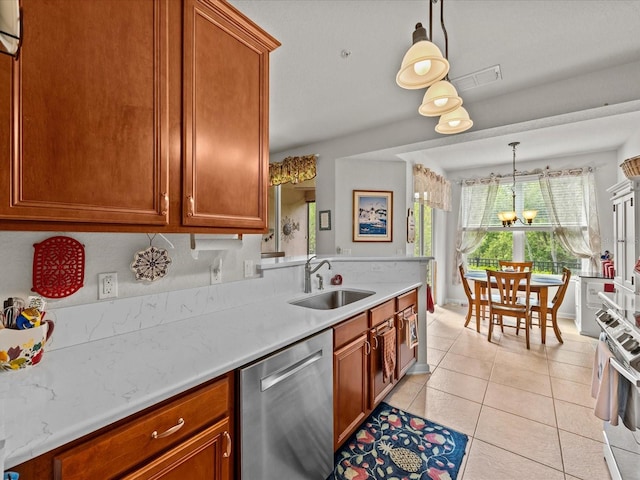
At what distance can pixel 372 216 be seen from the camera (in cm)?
395

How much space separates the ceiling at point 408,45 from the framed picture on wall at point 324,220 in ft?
4.12

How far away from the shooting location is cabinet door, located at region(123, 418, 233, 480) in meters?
0.88

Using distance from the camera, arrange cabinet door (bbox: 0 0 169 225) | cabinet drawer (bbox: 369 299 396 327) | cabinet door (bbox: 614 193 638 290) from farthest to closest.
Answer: cabinet door (bbox: 614 193 638 290) < cabinet drawer (bbox: 369 299 396 327) < cabinet door (bbox: 0 0 169 225)

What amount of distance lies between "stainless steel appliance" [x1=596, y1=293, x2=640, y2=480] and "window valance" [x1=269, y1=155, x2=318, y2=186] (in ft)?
10.6

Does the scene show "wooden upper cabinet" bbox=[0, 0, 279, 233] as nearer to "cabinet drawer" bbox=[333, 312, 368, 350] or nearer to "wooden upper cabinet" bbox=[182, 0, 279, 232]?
"wooden upper cabinet" bbox=[182, 0, 279, 232]

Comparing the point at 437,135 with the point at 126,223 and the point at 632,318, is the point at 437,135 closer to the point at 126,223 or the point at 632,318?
the point at 632,318

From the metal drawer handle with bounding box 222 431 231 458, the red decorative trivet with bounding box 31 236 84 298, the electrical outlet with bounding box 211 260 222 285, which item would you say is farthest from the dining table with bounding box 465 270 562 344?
the red decorative trivet with bounding box 31 236 84 298

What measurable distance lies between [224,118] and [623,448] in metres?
2.51

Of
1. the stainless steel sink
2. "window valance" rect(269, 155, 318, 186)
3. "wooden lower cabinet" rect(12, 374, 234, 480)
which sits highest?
"window valance" rect(269, 155, 318, 186)

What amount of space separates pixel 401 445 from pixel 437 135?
8.56 ft

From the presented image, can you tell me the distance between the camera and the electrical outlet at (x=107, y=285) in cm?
133

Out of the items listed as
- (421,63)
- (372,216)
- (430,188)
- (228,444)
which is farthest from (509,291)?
(228,444)

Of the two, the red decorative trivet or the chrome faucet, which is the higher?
the red decorative trivet

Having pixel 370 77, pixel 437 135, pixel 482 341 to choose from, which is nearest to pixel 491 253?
pixel 482 341
